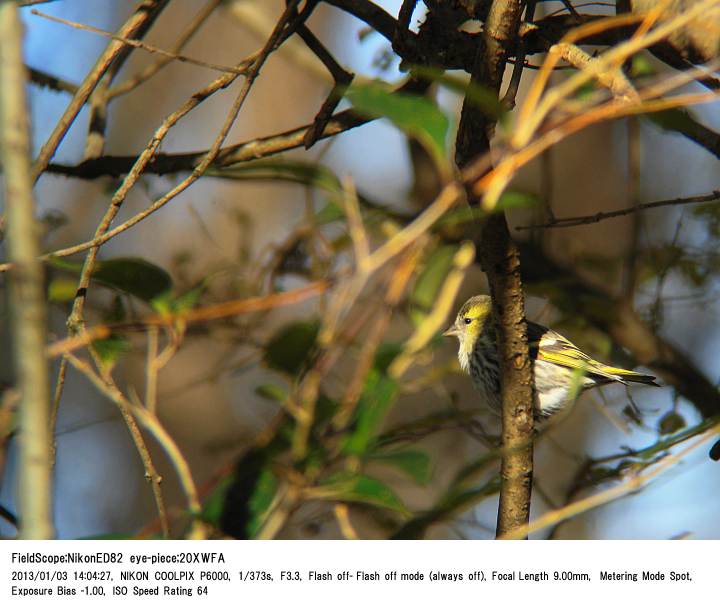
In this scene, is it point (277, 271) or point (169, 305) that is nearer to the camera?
point (169, 305)

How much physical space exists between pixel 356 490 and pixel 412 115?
407 millimetres

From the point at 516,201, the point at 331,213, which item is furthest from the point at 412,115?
the point at 331,213

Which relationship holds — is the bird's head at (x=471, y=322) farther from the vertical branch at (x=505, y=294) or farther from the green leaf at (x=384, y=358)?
the green leaf at (x=384, y=358)

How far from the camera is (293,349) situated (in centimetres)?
91

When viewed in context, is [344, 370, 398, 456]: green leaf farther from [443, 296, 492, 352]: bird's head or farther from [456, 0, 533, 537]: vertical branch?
[443, 296, 492, 352]: bird's head

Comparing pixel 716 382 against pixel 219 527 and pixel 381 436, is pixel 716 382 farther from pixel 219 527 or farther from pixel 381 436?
pixel 219 527

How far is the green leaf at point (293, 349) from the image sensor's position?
91 cm

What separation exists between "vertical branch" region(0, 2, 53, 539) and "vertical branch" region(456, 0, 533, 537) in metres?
0.63

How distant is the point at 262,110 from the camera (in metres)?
4.86

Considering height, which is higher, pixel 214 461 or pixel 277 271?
pixel 214 461

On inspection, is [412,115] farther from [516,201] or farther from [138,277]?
[138,277]
